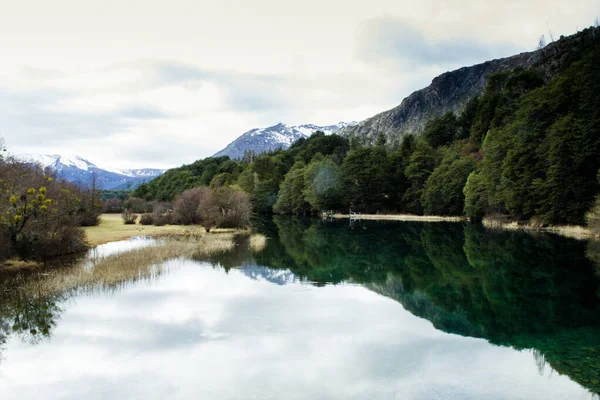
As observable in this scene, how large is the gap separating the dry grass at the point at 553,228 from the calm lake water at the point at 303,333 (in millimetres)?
19640

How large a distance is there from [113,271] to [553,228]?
51173 mm

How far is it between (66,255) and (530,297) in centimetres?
3088

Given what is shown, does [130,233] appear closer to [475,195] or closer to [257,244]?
[257,244]

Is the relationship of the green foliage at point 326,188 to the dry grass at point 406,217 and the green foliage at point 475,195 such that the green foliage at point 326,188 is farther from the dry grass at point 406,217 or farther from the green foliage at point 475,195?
the green foliage at point 475,195

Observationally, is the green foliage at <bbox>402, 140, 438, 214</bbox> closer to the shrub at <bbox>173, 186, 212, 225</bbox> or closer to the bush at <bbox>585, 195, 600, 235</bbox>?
the shrub at <bbox>173, 186, 212, 225</bbox>

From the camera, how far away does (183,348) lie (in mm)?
13492

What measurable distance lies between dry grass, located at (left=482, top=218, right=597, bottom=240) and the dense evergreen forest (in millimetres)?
1105

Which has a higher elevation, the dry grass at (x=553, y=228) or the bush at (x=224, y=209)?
the bush at (x=224, y=209)

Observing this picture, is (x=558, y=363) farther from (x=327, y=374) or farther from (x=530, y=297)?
(x=530, y=297)

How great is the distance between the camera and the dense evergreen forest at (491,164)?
49.8 metres

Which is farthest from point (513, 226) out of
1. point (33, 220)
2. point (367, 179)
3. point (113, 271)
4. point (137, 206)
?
point (137, 206)

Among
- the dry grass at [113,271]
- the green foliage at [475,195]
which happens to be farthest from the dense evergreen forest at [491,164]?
the dry grass at [113,271]

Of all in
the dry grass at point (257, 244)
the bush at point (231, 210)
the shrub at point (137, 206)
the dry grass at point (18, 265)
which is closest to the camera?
the dry grass at point (18, 265)

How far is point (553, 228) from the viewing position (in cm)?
5425
